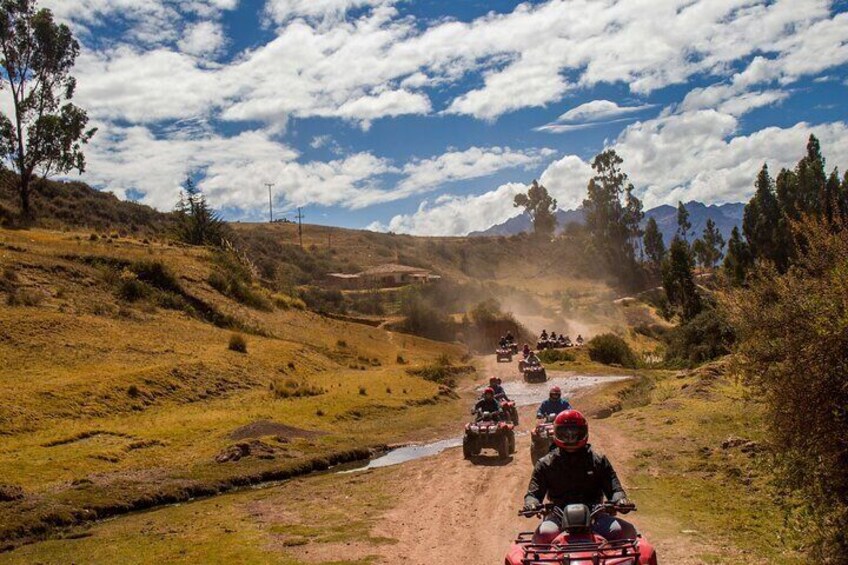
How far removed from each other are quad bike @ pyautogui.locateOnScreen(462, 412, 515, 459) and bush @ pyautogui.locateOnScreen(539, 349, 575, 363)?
38.3m

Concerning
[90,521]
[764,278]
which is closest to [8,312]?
[90,521]

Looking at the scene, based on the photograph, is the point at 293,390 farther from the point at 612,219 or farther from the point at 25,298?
the point at 612,219

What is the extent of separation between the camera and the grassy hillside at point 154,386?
72.4 feet

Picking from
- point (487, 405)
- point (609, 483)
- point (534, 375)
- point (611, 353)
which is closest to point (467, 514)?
point (609, 483)

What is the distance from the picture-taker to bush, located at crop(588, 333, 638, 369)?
A: 61.3 metres

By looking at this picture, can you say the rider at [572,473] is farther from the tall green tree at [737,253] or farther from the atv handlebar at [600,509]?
the tall green tree at [737,253]

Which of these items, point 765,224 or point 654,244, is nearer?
point 765,224

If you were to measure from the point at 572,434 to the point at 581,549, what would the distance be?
1.61 m

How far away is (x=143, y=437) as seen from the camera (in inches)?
1045

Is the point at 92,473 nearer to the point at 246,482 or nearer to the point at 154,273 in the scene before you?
Result: the point at 246,482

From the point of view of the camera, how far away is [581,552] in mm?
7551

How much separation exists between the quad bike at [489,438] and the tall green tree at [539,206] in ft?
470

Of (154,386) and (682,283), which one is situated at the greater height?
(682,283)

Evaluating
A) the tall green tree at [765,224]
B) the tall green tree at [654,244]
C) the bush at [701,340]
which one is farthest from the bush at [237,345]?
the tall green tree at [654,244]
